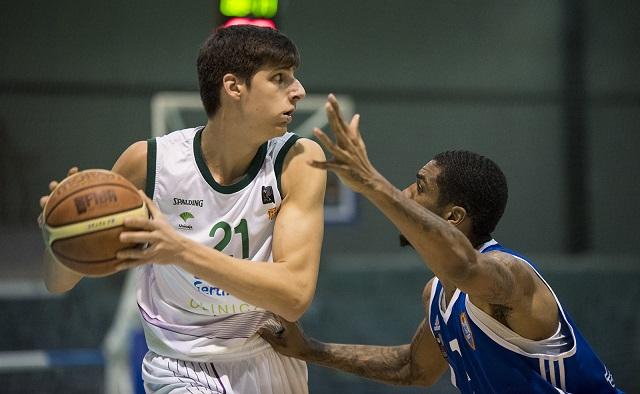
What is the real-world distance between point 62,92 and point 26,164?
818 millimetres

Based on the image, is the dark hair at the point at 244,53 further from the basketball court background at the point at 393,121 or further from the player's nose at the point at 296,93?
the basketball court background at the point at 393,121

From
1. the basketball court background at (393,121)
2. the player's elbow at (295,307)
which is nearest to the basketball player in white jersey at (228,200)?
the player's elbow at (295,307)

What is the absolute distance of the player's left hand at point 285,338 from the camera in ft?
11.2

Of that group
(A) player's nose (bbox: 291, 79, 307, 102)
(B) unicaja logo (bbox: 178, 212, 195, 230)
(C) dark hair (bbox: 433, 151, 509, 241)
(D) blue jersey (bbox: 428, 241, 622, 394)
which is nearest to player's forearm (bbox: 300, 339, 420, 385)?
(D) blue jersey (bbox: 428, 241, 622, 394)

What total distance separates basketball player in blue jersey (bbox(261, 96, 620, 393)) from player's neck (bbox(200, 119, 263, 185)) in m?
0.61

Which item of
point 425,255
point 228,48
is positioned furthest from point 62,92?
point 425,255

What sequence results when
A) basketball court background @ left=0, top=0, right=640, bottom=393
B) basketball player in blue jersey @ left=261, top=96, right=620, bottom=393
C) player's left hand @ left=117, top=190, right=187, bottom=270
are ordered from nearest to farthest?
player's left hand @ left=117, top=190, right=187, bottom=270, basketball player in blue jersey @ left=261, top=96, right=620, bottom=393, basketball court background @ left=0, top=0, right=640, bottom=393

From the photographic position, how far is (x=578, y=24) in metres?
10.5

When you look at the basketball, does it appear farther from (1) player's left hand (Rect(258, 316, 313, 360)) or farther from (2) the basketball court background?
(2) the basketball court background

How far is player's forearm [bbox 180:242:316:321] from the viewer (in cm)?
267

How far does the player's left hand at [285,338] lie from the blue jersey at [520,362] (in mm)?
567

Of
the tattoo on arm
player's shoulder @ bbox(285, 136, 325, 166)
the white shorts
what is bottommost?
the tattoo on arm

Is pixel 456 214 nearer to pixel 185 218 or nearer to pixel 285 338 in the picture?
pixel 285 338

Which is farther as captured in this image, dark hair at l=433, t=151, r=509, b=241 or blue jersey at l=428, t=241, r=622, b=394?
dark hair at l=433, t=151, r=509, b=241
